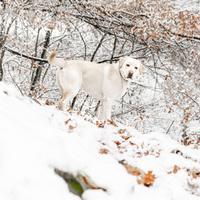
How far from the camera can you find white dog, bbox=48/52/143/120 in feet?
29.5

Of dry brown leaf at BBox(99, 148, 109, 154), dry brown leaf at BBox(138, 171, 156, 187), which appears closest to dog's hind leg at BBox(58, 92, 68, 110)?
dry brown leaf at BBox(99, 148, 109, 154)

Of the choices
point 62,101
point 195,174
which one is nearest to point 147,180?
point 195,174

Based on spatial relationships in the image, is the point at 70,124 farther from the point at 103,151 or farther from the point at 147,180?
the point at 147,180

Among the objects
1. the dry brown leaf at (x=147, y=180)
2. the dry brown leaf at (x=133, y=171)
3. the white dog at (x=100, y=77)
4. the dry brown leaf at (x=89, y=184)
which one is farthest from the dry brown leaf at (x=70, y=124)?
the white dog at (x=100, y=77)

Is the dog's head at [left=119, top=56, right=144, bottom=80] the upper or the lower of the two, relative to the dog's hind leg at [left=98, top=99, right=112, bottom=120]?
upper

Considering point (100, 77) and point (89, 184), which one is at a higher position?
point (89, 184)

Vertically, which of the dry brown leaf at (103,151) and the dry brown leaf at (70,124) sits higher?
the dry brown leaf at (103,151)

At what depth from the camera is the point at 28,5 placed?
11.6m

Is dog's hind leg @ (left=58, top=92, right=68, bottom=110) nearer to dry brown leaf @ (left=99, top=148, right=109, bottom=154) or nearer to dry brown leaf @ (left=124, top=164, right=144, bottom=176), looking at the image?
dry brown leaf @ (left=99, top=148, right=109, bottom=154)

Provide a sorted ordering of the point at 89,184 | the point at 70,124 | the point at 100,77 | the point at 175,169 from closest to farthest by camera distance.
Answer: the point at 89,184
the point at 175,169
the point at 70,124
the point at 100,77

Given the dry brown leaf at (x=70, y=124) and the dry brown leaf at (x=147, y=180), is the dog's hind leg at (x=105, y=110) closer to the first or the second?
the dry brown leaf at (x=70, y=124)

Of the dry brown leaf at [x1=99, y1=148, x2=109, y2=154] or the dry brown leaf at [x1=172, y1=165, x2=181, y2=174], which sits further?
the dry brown leaf at [x1=172, y1=165, x2=181, y2=174]

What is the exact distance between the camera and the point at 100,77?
364 inches

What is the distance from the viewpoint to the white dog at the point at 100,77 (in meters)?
8.98
